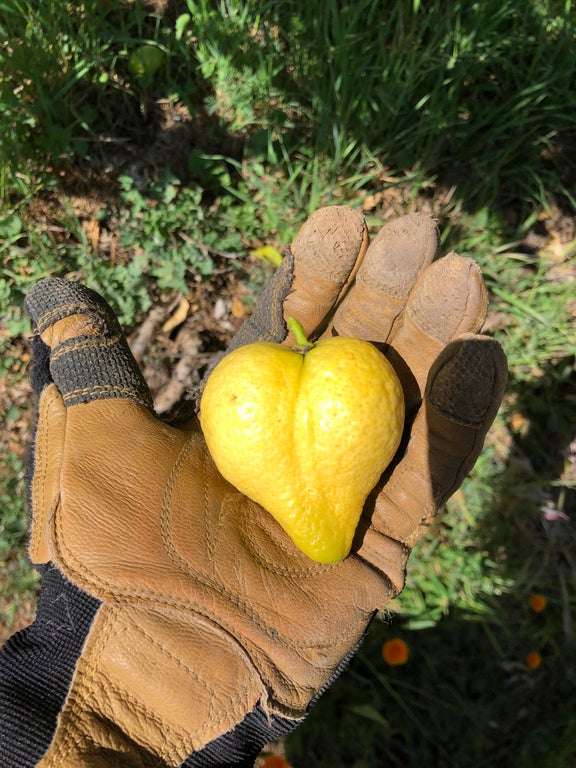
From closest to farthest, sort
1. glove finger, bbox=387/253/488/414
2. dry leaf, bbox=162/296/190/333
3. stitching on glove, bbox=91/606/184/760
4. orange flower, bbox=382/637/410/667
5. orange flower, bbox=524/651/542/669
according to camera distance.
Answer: stitching on glove, bbox=91/606/184/760 → glove finger, bbox=387/253/488/414 → orange flower, bbox=382/637/410/667 → orange flower, bbox=524/651/542/669 → dry leaf, bbox=162/296/190/333

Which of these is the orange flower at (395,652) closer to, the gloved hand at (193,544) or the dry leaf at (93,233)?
the gloved hand at (193,544)

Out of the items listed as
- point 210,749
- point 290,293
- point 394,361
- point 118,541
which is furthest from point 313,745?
point 290,293

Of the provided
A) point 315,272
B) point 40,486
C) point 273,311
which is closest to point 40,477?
point 40,486

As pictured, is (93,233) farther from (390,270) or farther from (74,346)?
(390,270)

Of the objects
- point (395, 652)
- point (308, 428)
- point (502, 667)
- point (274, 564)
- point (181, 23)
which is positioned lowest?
point (502, 667)

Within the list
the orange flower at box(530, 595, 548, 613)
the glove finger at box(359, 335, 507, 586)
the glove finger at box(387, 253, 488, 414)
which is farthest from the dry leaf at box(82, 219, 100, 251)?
the orange flower at box(530, 595, 548, 613)

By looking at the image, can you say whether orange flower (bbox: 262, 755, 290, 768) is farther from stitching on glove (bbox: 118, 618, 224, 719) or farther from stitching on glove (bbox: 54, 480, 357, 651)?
stitching on glove (bbox: 54, 480, 357, 651)
